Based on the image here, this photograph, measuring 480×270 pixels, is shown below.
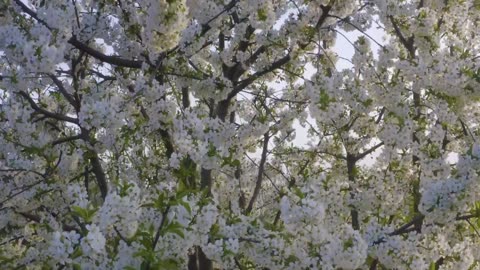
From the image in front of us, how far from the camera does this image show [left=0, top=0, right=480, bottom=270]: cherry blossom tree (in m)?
4.08

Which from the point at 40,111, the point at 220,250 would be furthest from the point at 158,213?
the point at 40,111

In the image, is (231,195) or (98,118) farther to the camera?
(231,195)

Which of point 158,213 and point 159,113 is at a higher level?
point 159,113

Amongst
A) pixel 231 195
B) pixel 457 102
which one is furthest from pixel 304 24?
pixel 231 195

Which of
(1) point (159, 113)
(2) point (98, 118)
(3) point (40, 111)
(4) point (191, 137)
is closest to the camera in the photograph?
(2) point (98, 118)

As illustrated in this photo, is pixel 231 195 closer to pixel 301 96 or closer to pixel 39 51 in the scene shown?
pixel 301 96

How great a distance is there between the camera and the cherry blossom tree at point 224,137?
161 inches

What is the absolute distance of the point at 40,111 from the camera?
5.77 m

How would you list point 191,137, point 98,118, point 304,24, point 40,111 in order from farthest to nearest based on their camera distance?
point 304,24 → point 40,111 → point 191,137 → point 98,118

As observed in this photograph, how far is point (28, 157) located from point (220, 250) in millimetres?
2663

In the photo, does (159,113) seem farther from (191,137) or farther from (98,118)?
(98,118)

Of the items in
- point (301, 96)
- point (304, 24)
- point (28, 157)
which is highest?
point (301, 96)

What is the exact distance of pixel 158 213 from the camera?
4.13 metres

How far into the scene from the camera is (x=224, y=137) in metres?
5.29
